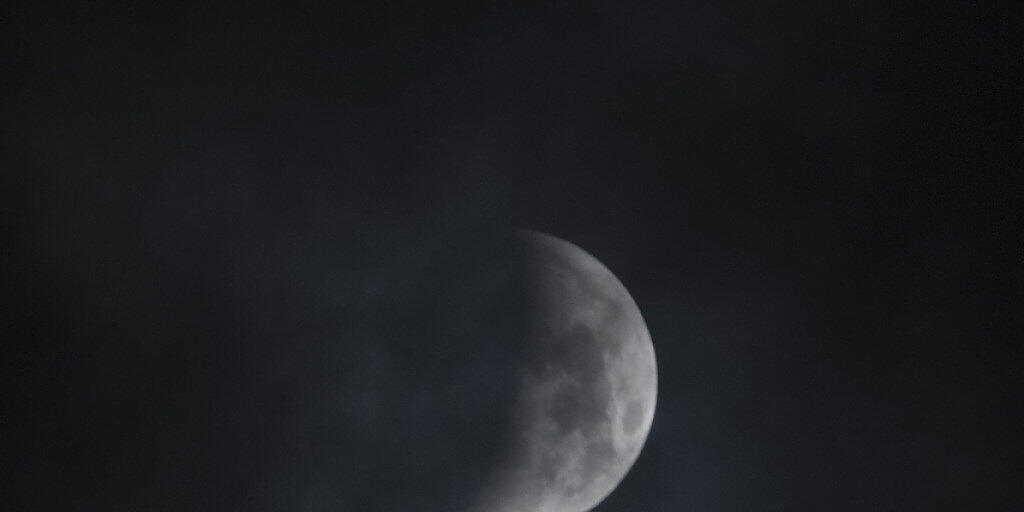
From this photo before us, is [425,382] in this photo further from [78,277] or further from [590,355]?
[78,277]

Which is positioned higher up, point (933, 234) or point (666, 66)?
point (666, 66)

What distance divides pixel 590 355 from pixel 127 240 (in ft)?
9.00

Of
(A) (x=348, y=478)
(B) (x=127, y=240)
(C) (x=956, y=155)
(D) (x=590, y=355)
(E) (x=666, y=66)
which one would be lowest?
(A) (x=348, y=478)

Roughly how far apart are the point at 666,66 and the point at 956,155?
77.3 inches

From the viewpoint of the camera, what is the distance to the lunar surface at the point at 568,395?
4.32m

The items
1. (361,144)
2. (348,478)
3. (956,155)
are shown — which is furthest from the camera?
(956,155)

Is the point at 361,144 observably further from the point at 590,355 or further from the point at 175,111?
the point at 590,355

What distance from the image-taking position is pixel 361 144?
471 centimetres

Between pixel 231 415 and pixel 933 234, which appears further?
pixel 933 234

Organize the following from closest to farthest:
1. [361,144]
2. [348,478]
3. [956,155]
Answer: [348,478], [361,144], [956,155]

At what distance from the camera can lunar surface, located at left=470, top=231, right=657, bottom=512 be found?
14.2 feet

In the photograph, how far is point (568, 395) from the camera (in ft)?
14.4

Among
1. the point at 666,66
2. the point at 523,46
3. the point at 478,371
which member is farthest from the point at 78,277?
the point at 666,66

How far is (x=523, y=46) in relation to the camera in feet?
16.1
